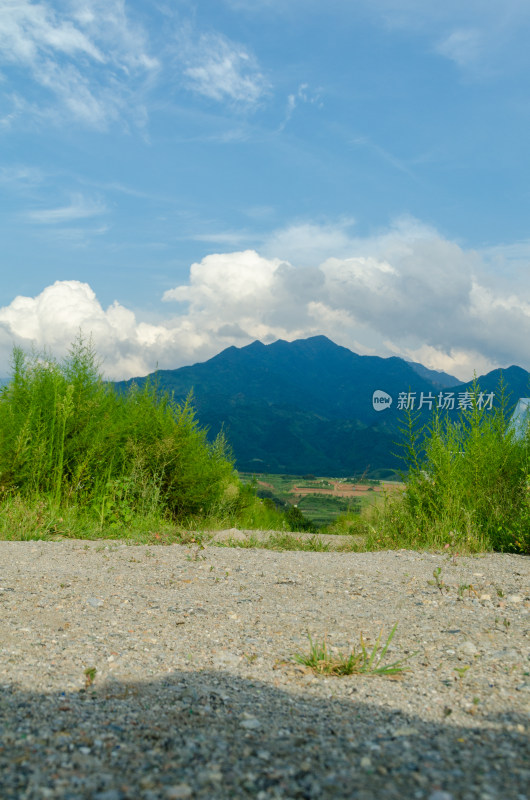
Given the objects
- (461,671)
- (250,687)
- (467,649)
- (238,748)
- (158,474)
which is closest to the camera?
(238,748)

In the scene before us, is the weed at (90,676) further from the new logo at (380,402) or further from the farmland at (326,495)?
the new logo at (380,402)

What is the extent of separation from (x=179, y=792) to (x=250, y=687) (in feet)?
3.46

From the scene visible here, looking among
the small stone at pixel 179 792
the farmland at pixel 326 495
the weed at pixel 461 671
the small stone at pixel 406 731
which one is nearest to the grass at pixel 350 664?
the weed at pixel 461 671

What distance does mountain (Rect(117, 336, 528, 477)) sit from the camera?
237ft

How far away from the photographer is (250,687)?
2.80 metres

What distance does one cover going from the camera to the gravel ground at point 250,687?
1.90 m

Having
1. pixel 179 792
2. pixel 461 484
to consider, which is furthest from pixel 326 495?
pixel 179 792

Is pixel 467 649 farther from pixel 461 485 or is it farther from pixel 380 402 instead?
pixel 380 402

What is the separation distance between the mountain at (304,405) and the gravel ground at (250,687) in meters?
4.84

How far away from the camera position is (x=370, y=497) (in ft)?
33.4

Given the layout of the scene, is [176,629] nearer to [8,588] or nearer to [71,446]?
[8,588]

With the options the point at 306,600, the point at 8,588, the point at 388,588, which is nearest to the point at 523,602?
the point at 388,588

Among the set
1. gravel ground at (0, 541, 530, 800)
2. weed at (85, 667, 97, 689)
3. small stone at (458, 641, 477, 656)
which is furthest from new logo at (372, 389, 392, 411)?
weed at (85, 667, 97, 689)

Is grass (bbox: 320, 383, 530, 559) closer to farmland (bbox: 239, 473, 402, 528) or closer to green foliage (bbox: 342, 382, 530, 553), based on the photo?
green foliage (bbox: 342, 382, 530, 553)
